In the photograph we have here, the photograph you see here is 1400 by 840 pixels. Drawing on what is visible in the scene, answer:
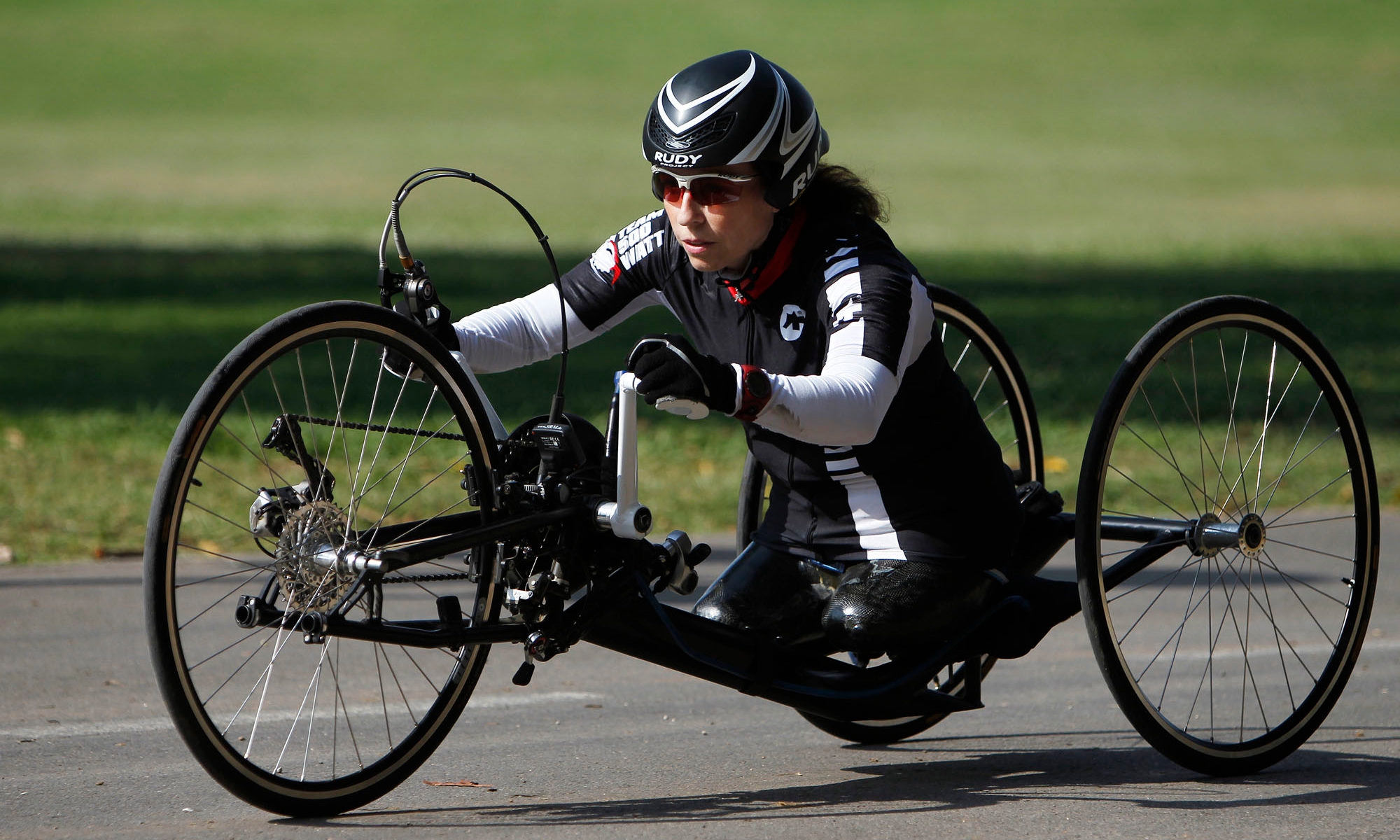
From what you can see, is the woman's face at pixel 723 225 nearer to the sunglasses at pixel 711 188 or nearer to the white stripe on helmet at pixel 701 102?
the sunglasses at pixel 711 188

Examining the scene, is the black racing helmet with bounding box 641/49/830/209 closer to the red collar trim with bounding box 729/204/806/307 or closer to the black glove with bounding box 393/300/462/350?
the red collar trim with bounding box 729/204/806/307

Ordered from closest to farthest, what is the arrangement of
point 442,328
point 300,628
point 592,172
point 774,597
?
point 300,628
point 442,328
point 774,597
point 592,172

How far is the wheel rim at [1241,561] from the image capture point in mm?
4445

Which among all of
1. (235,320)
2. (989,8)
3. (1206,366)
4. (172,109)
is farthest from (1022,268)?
(989,8)

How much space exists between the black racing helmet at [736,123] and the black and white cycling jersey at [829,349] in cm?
18

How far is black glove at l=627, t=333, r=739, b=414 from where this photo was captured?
350 centimetres

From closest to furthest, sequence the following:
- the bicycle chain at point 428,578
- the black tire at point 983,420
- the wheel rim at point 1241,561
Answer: the bicycle chain at point 428,578, the wheel rim at point 1241,561, the black tire at point 983,420

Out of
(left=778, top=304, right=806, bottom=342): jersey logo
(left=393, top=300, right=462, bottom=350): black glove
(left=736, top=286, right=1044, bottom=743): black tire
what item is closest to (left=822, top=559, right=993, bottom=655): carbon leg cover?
(left=736, top=286, right=1044, bottom=743): black tire

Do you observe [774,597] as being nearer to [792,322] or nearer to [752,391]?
[792,322]

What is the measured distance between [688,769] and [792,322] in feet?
3.87

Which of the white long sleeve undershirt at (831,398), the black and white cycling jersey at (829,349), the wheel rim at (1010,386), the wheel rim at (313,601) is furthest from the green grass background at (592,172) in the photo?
the white long sleeve undershirt at (831,398)

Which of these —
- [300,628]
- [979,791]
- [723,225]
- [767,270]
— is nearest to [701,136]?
[723,225]

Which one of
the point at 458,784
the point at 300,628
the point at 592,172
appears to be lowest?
the point at 458,784

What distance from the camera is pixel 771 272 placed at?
13.6 feet
